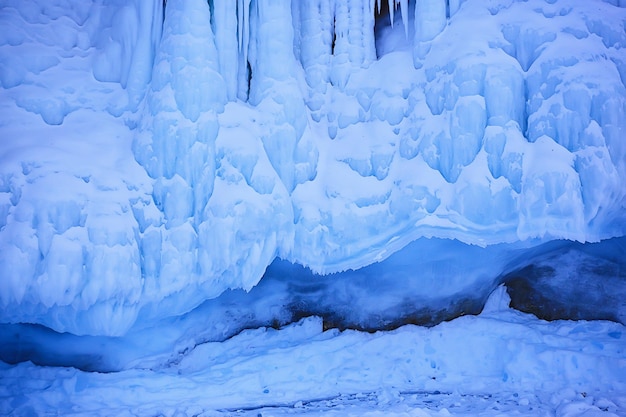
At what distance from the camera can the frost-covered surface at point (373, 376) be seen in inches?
240

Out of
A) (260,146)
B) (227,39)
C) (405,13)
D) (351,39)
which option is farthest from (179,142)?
(405,13)

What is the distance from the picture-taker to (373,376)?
23.9 feet

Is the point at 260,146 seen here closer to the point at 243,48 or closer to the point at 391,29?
the point at 243,48

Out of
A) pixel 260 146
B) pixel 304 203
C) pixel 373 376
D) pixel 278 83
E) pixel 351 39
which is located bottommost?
pixel 373 376

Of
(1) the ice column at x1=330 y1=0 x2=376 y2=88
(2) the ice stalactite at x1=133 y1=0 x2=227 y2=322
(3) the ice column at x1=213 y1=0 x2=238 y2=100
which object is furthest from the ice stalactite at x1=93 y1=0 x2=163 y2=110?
(1) the ice column at x1=330 y1=0 x2=376 y2=88

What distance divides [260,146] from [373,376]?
12.2 ft

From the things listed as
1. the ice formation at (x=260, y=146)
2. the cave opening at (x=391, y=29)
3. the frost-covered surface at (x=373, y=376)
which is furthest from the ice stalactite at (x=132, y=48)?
the frost-covered surface at (x=373, y=376)

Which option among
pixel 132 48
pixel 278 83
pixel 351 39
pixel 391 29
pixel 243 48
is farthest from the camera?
pixel 391 29

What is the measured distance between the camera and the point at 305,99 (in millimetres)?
7980

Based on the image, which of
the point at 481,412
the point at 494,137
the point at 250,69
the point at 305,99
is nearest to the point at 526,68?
the point at 494,137

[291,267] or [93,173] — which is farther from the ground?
[93,173]

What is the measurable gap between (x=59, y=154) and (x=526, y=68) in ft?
20.5

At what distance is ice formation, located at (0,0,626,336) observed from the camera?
19.5ft

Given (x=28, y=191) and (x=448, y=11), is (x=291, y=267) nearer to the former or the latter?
(x=28, y=191)
